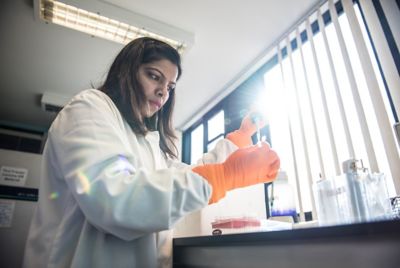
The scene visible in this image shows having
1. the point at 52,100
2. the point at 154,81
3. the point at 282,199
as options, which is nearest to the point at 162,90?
the point at 154,81

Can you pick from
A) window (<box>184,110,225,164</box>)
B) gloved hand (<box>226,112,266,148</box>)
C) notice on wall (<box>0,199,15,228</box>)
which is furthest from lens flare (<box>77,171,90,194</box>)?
window (<box>184,110,225,164</box>)

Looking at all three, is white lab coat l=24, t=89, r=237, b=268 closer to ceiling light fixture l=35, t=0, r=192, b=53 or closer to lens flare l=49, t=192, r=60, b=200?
lens flare l=49, t=192, r=60, b=200

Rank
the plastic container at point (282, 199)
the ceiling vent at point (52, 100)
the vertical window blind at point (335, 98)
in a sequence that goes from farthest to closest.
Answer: the ceiling vent at point (52, 100)
the vertical window blind at point (335, 98)
the plastic container at point (282, 199)

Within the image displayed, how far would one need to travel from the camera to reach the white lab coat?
0.58m

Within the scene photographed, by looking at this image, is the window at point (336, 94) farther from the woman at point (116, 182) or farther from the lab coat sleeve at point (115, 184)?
the lab coat sleeve at point (115, 184)

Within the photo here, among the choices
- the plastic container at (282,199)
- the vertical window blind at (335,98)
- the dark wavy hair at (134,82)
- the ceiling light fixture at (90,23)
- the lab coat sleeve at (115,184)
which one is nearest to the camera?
the lab coat sleeve at (115,184)

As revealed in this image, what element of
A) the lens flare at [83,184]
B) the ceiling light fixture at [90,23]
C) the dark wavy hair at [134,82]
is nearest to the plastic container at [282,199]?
the dark wavy hair at [134,82]

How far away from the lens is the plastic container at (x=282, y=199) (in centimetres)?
113

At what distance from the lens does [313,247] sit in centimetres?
54

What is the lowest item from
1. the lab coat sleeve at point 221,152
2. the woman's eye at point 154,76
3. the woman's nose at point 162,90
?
Answer: the lab coat sleeve at point 221,152

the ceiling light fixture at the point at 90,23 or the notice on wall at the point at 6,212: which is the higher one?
the ceiling light fixture at the point at 90,23

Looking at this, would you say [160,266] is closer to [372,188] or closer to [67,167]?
[67,167]

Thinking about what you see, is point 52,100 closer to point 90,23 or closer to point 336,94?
point 90,23

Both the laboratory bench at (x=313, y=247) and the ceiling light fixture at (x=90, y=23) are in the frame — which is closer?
the laboratory bench at (x=313, y=247)
